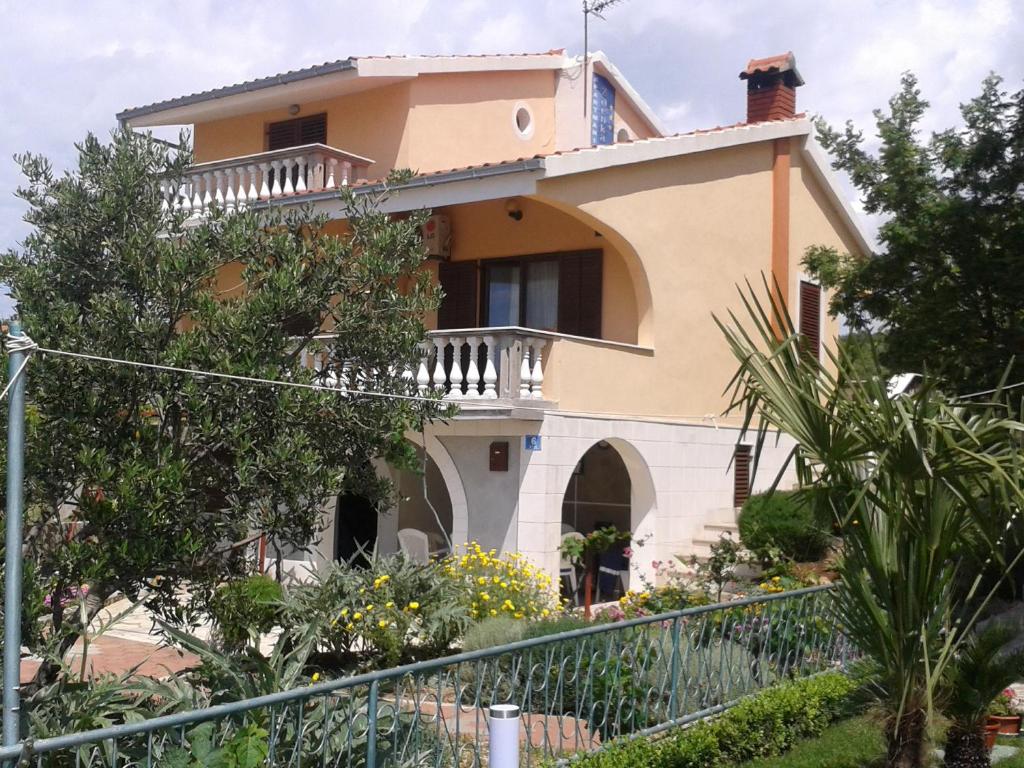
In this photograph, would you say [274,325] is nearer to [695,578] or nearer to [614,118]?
[695,578]

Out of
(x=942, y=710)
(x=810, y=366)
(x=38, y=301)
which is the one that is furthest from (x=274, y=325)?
(x=942, y=710)

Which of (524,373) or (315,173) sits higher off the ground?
(315,173)

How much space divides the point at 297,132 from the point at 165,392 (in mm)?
14645

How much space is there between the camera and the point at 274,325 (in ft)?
22.9

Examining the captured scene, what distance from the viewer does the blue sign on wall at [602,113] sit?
22.1 metres

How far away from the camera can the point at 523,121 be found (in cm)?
2092

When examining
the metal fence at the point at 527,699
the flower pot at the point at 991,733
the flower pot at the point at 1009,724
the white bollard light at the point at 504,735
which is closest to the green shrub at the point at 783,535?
the metal fence at the point at 527,699

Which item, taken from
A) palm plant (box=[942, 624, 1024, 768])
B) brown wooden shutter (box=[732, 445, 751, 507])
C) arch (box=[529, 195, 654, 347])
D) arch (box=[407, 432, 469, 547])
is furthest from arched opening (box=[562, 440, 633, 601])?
palm plant (box=[942, 624, 1024, 768])

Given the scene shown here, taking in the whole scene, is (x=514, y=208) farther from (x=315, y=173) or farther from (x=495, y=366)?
(x=495, y=366)

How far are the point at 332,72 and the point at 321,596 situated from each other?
1065 cm

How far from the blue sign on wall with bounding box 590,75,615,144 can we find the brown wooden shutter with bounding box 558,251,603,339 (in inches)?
216

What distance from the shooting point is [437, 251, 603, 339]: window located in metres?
17.2

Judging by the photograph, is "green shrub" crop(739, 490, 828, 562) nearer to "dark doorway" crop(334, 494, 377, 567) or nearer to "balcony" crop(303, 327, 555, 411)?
"balcony" crop(303, 327, 555, 411)

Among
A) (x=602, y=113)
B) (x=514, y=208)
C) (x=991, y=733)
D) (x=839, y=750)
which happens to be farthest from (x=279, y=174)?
(x=991, y=733)
